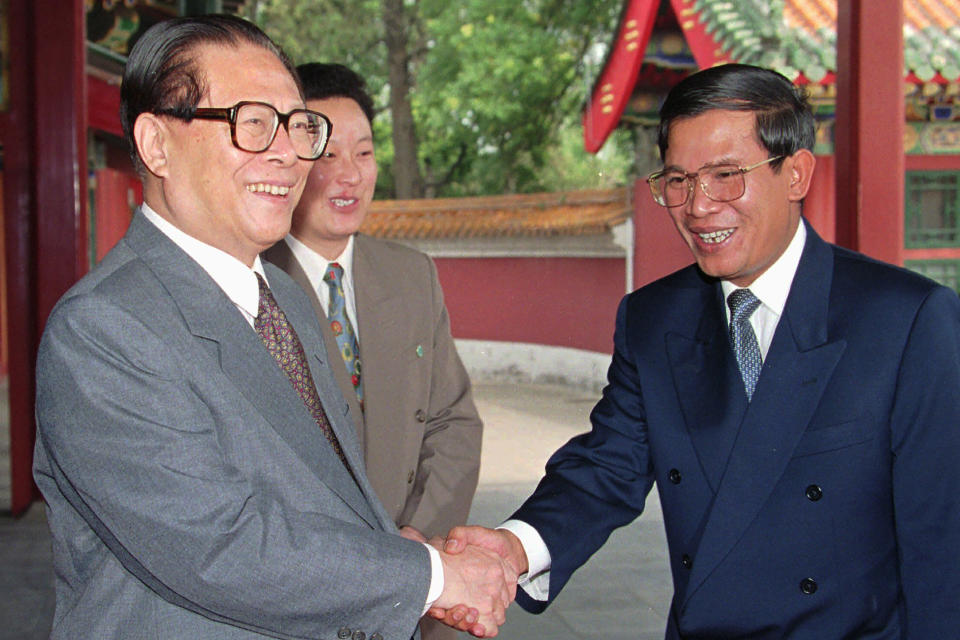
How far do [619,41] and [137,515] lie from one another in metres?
9.73

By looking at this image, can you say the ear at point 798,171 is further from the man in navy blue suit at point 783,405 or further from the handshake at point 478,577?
the handshake at point 478,577

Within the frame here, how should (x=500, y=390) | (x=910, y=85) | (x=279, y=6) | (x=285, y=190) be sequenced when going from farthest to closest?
(x=279, y=6) < (x=500, y=390) < (x=910, y=85) < (x=285, y=190)

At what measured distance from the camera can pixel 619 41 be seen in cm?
1039

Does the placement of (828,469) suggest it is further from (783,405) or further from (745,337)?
(745,337)

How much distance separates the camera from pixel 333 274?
8.70 ft

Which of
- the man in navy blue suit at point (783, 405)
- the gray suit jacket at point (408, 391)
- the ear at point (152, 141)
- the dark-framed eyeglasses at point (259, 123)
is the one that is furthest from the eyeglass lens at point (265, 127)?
the gray suit jacket at point (408, 391)

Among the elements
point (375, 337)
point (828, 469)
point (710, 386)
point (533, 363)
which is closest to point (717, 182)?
point (710, 386)

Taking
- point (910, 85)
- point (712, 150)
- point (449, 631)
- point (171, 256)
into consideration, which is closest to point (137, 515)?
point (171, 256)

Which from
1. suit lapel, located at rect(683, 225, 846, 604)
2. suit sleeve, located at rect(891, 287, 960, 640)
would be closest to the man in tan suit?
suit lapel, located at rect(683, 225, 846, 604)

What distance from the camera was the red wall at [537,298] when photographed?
11531 mm

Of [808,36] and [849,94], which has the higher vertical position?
[808,36]

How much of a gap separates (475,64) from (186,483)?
17.3 metres

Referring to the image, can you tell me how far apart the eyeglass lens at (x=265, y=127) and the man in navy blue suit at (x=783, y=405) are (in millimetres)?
703

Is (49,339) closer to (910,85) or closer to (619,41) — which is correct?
(910,85)
